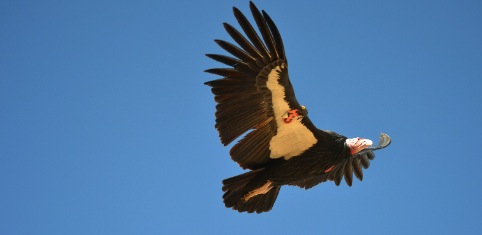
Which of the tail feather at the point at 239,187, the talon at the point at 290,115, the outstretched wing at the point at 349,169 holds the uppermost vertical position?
the talon at the point at 290,115

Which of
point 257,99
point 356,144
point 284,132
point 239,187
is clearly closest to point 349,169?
point 356,144

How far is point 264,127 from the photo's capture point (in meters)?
9.24

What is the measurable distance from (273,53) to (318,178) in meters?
3.14

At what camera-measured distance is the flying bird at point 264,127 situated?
8.54 meters

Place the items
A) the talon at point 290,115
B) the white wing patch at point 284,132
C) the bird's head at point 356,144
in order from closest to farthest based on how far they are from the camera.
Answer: the white wing patch at point 284,132 → the talon at point 290,115 → the bird's head at point 356,144

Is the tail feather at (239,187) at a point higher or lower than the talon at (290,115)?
lower

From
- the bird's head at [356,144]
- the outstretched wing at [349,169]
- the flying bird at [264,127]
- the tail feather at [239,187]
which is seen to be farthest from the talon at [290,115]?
the outstretched wing at [349,169]

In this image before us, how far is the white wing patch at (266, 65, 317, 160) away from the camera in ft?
28.9

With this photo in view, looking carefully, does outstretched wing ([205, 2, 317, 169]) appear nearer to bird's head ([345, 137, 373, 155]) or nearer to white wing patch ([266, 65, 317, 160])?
white wing patch ([266, 65, 317, 160])

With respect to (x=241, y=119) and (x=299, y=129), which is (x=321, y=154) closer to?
(x=299, y=129)

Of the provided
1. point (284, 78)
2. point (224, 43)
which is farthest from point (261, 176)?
point (224, 43)

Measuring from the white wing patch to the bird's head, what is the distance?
63 centimetres

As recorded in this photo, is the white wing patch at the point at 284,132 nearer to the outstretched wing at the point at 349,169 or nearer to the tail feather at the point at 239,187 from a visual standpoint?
the tail feather at the point at 239,187

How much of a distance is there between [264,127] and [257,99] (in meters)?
0.51
